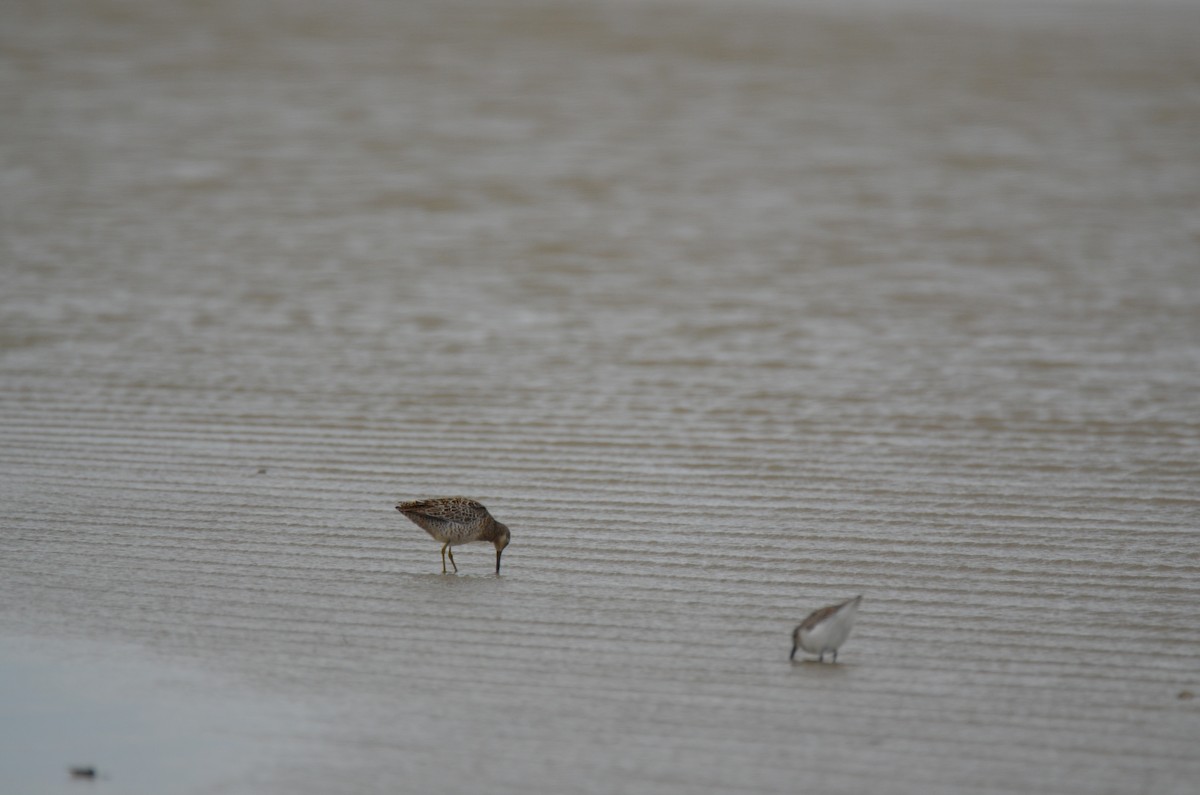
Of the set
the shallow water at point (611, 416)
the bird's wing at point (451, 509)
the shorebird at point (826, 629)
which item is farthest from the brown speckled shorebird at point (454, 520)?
the shorebird at point (826, 629)

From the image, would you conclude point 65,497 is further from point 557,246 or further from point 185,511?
point 557,246

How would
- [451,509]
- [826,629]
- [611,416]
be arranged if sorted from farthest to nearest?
[611,416], [451,509], [826,629]

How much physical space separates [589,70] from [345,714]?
1858 centimetres

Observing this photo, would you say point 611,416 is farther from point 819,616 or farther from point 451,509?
point 819,616

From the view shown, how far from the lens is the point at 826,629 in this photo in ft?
17.9

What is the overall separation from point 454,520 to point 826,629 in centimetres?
182

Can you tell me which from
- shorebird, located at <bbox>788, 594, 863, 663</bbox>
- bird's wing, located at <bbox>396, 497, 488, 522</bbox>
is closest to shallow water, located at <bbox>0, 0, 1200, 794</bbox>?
shorebird, located at <bbox>788, 594, 863, 663</bbox>

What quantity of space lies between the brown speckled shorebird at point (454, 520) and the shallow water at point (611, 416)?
0.67 feet

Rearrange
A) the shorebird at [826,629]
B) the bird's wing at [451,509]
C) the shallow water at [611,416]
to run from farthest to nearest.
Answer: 1. the bird's wing at [451,509]
2. the shorebird at [826,629]
3. the shallow water at [611,416]

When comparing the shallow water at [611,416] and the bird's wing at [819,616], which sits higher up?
the bird's wing at [819,616]

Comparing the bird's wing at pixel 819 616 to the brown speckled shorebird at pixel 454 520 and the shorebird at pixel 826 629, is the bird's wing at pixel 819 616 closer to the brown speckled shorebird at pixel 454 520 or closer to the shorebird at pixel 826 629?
the shorebird at pixel 826 629

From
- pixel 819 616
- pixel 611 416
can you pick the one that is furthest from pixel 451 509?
pixel 611 416

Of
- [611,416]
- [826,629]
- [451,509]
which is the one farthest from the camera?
[611,416]

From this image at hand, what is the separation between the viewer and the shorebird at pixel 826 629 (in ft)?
17.8
